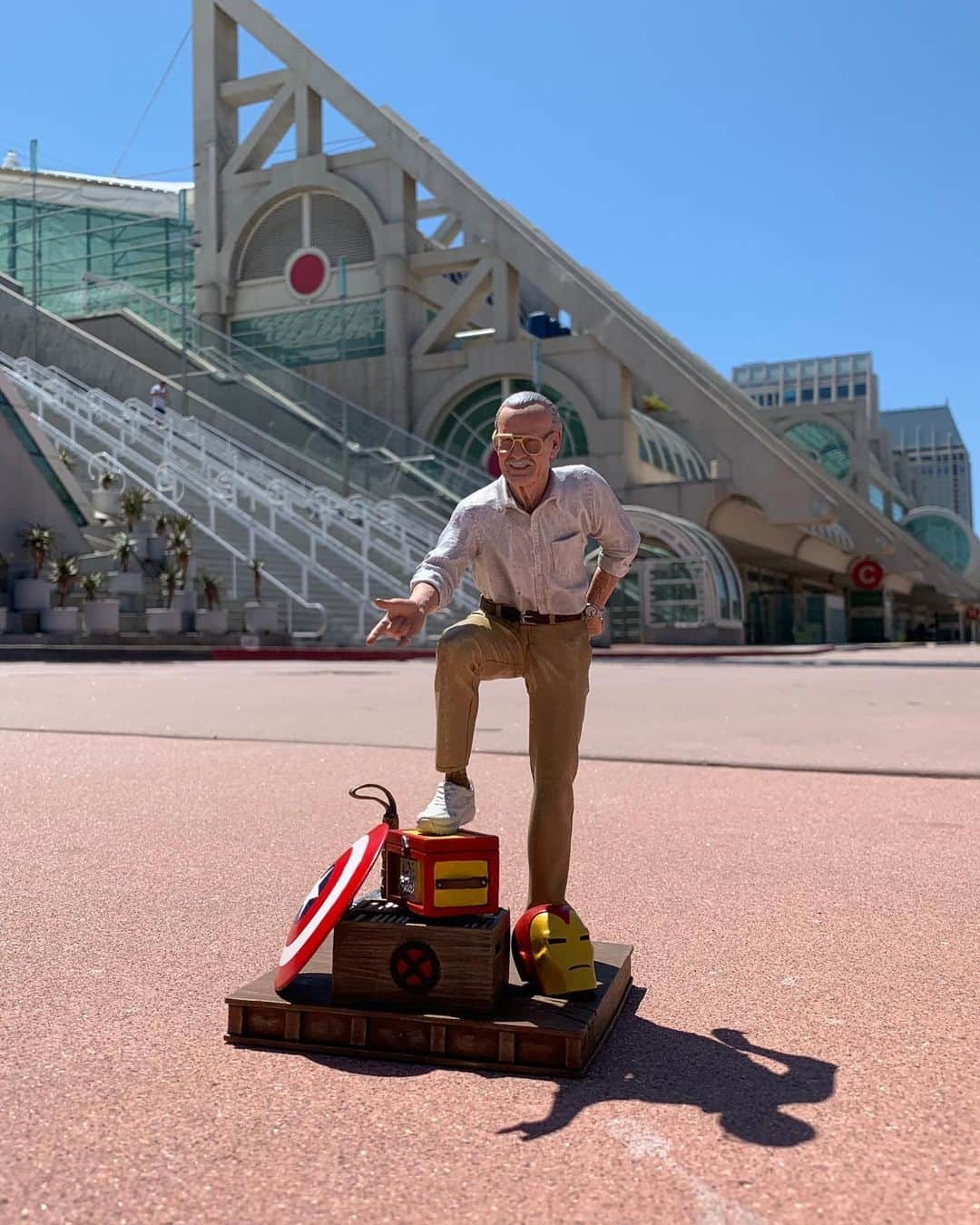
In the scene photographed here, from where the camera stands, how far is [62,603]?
954 inches

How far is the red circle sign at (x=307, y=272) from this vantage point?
149 ft

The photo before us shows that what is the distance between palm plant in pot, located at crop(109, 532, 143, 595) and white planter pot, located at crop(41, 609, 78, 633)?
1.30 metres

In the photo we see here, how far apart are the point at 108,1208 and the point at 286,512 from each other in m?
27.9

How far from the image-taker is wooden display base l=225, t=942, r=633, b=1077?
2504 mm

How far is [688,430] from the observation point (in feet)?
180

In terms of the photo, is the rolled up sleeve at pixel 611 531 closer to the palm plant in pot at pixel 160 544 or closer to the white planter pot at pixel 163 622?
the white planter pot at pixel 163 622

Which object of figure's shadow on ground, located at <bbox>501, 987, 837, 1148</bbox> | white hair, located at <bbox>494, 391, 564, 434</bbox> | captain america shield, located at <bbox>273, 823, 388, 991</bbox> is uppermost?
white hair, located at <bbox>494, 391, 564, 434</bbox>

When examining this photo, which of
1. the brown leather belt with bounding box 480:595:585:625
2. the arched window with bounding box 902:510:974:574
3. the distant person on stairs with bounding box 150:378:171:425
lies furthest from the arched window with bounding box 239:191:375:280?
the arched window with bounding box 902:510:974:574

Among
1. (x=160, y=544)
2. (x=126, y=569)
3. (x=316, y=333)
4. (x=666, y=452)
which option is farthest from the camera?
(x=316, y=333)

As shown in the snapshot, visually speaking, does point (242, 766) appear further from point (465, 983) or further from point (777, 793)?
point (465, 983)

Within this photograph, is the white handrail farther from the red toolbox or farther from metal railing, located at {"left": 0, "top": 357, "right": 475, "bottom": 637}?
the red toolbox

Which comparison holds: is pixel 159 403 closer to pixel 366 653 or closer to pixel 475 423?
pixel 475 423

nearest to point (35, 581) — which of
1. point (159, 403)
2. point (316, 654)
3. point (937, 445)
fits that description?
point (316, 654)

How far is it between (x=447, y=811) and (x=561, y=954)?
399mm
